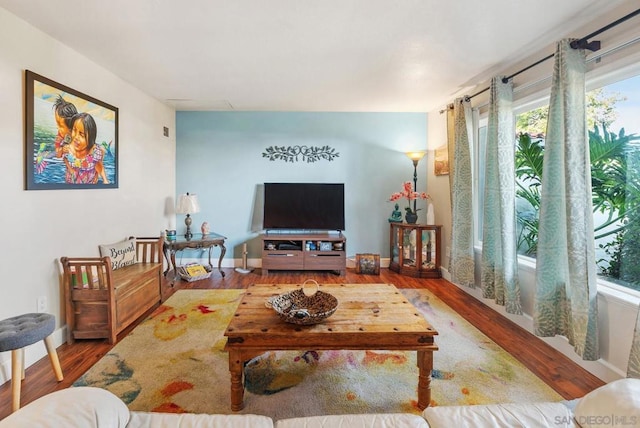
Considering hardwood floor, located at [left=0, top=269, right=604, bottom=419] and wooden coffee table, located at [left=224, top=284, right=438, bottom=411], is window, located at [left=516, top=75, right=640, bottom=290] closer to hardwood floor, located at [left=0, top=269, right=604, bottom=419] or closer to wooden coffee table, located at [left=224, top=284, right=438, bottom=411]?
hardwood floor, located at [left=0, top=269, right=604, bottom=419]

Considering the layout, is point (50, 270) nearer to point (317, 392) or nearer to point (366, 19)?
point (317, 392)

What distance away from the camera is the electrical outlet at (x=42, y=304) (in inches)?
87.6

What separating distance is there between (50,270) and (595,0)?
411 cm

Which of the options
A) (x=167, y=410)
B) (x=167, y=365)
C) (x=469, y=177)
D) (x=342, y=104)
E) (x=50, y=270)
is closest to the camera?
(x=167, y=410)

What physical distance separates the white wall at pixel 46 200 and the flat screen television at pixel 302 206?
1707mm

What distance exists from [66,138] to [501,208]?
366cm

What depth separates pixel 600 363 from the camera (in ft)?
6.48

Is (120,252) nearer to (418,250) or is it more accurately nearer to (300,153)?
(300,153)

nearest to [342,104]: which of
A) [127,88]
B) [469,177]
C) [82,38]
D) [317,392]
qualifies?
[469,177]

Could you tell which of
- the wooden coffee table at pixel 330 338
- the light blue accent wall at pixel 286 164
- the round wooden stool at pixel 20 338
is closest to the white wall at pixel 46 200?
the round wooden stool at pixel 20 338

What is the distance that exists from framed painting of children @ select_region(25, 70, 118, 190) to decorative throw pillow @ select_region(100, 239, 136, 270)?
0.57 m

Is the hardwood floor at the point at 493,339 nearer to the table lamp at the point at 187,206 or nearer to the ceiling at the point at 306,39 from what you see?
the table lamp at the point at 187,206

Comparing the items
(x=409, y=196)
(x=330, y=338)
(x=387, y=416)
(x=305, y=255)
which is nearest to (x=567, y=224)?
(x=330, y=338)

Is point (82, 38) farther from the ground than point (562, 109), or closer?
farther from the ground
